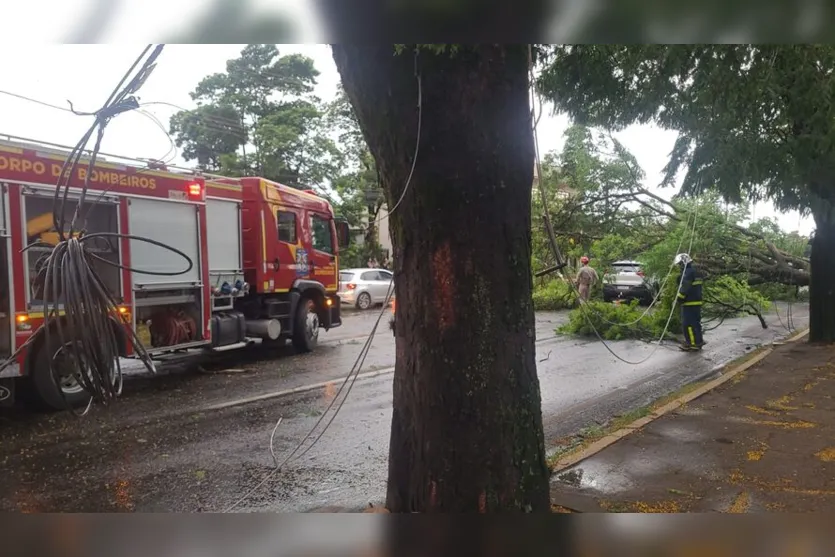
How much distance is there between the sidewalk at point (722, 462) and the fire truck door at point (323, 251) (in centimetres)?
721

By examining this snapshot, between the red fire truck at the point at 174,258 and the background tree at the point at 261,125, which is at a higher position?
the background tree at the point at 261,125

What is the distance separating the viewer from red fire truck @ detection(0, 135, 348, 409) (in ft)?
22.1

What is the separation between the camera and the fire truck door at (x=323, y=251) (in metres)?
11.8

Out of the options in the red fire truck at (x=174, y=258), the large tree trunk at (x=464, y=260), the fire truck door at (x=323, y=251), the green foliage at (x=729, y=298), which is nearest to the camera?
the large tree trunk at (x=464, y=260)

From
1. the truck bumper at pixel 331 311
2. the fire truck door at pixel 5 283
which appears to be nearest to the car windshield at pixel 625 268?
the truck bumper at pixel 331 311

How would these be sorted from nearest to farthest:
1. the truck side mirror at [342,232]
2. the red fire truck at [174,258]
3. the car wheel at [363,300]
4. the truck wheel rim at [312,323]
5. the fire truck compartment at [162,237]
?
1. the red fire truck at [174,258]
2. the fire truck compartment at [162,237]
3. the truck wheel rim at [312,323]
4. the truck side mirror at [342,232]
5. the car wheel at [363,300]

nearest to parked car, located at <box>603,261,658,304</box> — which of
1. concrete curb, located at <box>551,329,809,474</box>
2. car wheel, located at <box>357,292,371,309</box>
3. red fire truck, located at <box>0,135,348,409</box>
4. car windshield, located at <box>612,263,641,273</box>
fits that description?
car windshield, located at <box>612,263,641,273</box>

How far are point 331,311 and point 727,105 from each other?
7.89m

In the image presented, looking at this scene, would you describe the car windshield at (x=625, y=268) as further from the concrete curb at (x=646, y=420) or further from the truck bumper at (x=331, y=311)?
the truck bumper at (x=331, y=311)

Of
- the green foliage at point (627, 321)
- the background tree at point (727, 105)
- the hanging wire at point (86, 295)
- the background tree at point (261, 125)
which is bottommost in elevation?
the green foliage at point (627, 321)

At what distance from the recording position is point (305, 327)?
11320 millimetres

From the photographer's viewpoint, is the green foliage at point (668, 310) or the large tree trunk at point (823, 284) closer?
the large tree trunk at point (823, 284)

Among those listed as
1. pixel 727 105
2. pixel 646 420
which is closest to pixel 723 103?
pixel 727 105

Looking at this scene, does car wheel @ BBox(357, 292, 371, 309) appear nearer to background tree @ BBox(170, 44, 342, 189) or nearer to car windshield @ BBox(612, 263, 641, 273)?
background tree @ BBox(170, 44, 342, 189)
